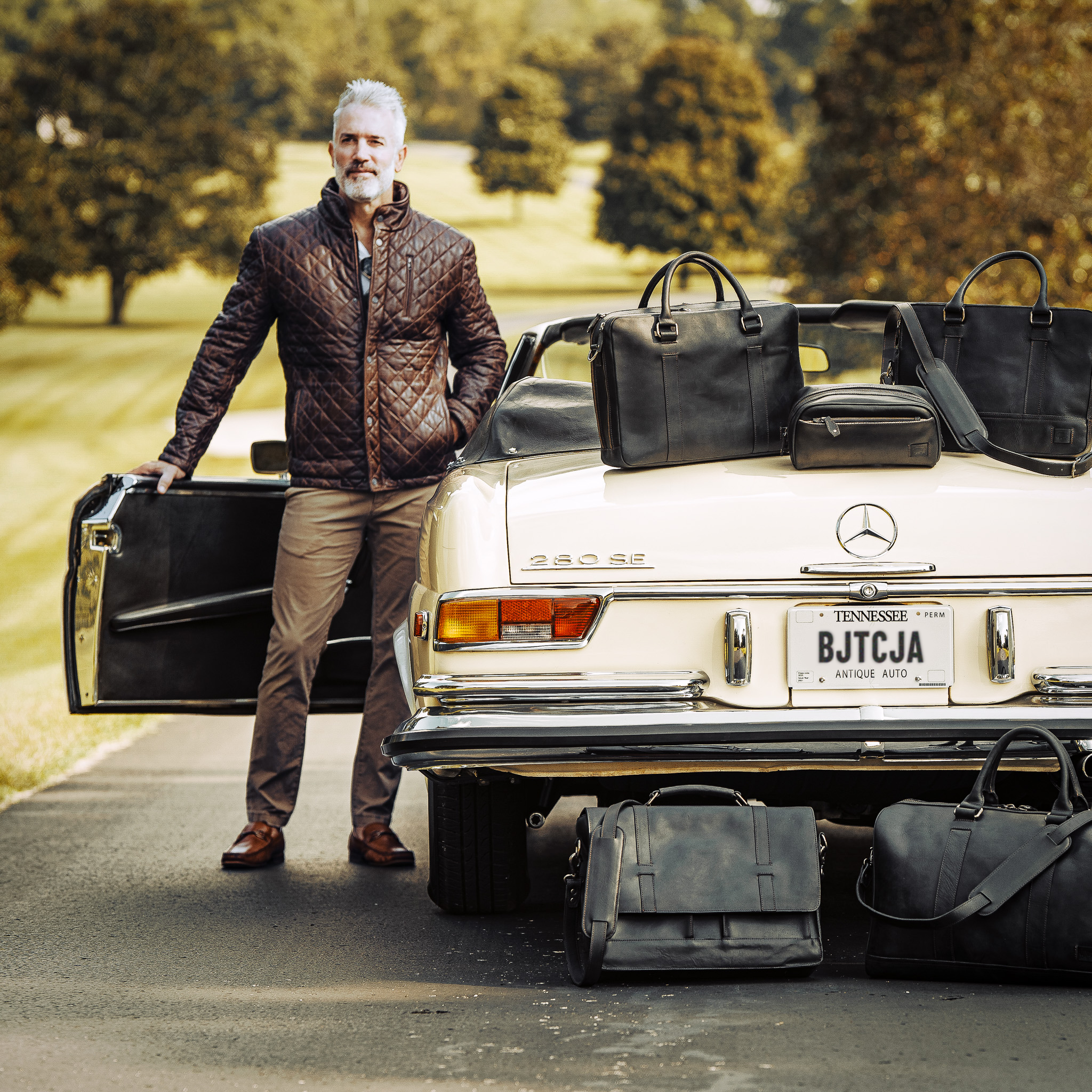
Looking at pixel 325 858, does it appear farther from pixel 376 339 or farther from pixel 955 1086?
pixel 955 1086

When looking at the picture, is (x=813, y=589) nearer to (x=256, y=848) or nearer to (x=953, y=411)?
(x=953, y=411)

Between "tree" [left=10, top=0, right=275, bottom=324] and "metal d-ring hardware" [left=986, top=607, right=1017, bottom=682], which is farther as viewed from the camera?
"tree" [left=10, top=0, right=275, bottom=324]

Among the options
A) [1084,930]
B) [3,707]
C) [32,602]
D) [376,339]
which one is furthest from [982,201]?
[1084,930]

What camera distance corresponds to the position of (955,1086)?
2.97m

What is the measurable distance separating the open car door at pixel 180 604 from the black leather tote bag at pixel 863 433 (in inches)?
83.7

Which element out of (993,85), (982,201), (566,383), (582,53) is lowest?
(566,383)

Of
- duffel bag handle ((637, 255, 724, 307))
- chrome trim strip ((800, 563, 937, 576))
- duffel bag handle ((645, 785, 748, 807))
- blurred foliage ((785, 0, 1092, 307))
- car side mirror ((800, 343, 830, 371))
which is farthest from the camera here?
blurred foliage ((785, 0, 1092, 307))

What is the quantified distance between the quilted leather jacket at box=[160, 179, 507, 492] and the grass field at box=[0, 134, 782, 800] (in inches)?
99.3

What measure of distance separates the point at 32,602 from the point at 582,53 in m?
61.1

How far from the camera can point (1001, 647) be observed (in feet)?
12.7

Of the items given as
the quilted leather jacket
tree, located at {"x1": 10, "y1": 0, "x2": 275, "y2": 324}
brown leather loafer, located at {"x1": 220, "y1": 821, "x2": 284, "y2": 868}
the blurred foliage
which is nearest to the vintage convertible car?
the quilted leather jacket

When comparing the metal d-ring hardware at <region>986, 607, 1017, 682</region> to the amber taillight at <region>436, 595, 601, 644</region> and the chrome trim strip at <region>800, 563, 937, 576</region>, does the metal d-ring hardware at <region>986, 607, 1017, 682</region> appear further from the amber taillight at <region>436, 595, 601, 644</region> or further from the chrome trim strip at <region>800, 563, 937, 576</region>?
the amber taillight at <region>436, 595, 601, 644</region>

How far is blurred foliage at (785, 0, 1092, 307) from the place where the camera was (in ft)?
75.4

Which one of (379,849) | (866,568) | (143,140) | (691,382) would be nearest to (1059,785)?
(866,568)
